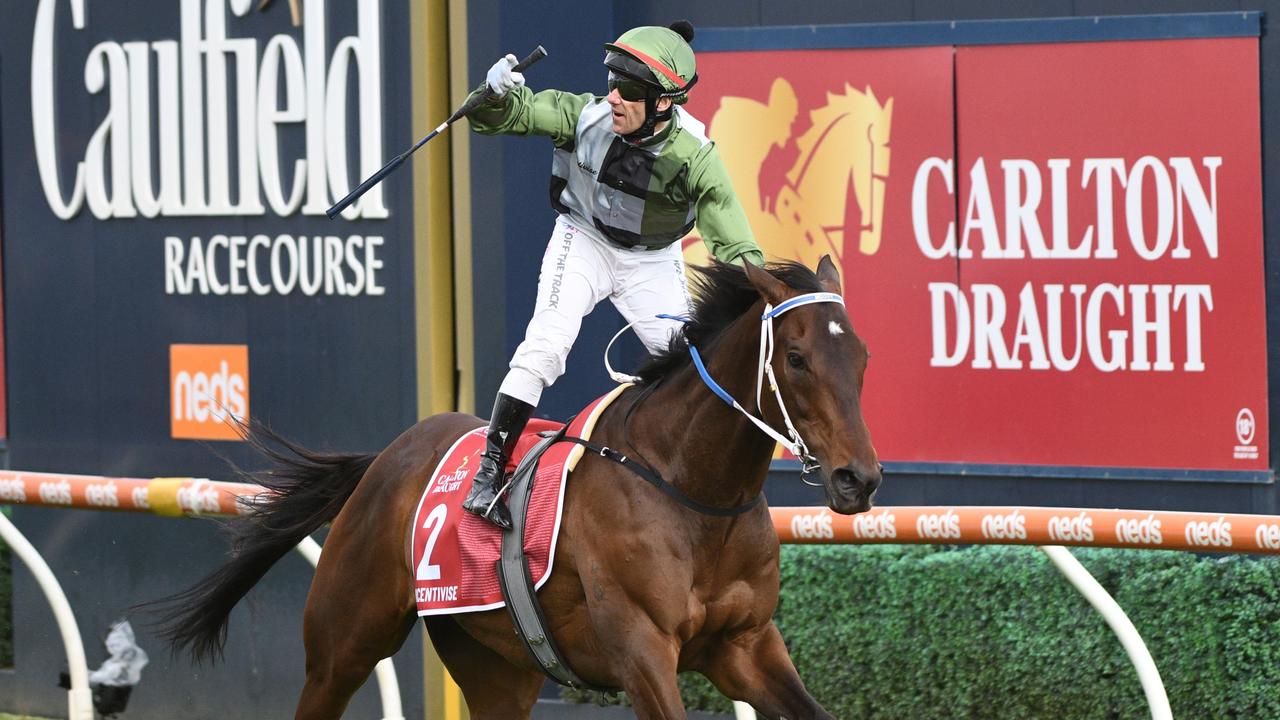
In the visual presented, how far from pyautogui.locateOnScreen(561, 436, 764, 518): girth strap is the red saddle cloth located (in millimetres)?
93

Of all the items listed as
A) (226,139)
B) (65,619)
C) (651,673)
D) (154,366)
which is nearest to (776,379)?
(651,673)

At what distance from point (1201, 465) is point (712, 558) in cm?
256

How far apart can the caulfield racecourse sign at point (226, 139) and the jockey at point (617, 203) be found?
→ 237 centimetres

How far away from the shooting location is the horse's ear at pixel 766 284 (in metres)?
4.03

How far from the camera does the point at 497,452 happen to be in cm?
460

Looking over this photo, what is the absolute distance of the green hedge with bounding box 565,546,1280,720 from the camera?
564 centimetres

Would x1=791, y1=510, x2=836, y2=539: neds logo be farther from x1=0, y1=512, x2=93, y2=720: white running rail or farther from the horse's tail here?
x1=0, y1=512, x2=93, y2=720: white running rail

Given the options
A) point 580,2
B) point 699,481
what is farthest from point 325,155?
point 699,481

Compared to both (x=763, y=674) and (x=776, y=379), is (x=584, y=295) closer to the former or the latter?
(x=776, y=379)

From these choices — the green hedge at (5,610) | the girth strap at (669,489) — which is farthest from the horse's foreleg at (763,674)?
the green hedge at (5,610)

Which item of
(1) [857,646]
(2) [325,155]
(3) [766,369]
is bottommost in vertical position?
(1) [857,646]

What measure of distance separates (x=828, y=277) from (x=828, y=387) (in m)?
0.36

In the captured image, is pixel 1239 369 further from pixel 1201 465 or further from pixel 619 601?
pixel 619 601

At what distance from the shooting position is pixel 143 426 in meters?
7.47
